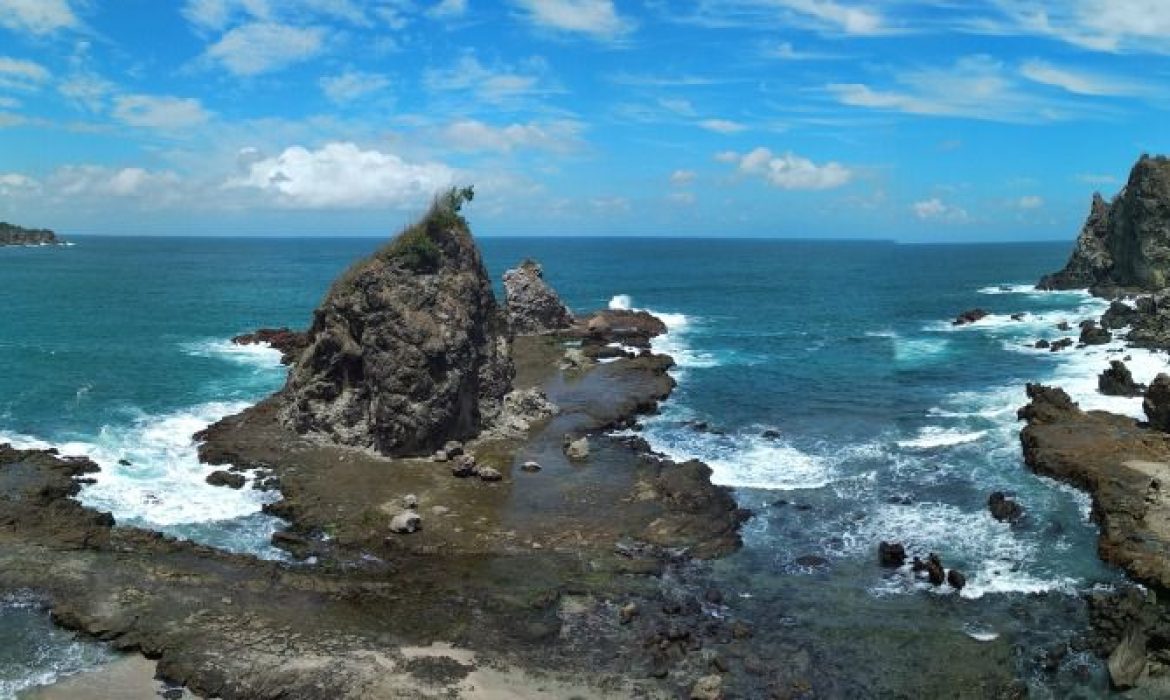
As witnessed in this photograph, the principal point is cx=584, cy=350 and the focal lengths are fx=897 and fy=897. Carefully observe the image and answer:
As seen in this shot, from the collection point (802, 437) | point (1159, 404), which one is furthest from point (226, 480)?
point (1159, 404)

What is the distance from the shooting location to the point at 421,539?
136 feet

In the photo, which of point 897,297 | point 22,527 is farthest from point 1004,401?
point 897,297

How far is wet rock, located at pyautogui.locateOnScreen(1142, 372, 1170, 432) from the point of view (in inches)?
2104

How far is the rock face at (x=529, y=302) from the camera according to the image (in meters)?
94.7

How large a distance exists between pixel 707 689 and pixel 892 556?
14273mm

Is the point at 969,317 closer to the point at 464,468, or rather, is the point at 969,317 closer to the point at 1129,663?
the point at 464,468

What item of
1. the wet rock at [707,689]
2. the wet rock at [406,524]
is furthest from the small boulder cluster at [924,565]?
the wet rock at [406,524]

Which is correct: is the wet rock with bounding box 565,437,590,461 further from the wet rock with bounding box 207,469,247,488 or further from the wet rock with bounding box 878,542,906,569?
the wet rock with bounding box 878,542,906,569

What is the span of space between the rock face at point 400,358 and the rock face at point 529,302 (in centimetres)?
3493

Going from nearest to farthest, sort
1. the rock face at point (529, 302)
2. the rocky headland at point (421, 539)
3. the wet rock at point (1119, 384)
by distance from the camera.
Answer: the rocky headland at point (421, 539) < the wet rock at point (1119, 384) < the rock face at point (529, 302)

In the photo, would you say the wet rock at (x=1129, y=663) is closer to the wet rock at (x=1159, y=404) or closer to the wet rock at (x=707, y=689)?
the wet rock at (x=707, y=689)

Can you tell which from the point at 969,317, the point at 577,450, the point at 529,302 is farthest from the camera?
the point at 969,317

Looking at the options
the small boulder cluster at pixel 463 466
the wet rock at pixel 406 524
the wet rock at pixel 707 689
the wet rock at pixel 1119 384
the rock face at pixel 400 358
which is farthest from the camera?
the wet rock at pixel 1119 384

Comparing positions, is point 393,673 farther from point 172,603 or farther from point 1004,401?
point 1004,401
